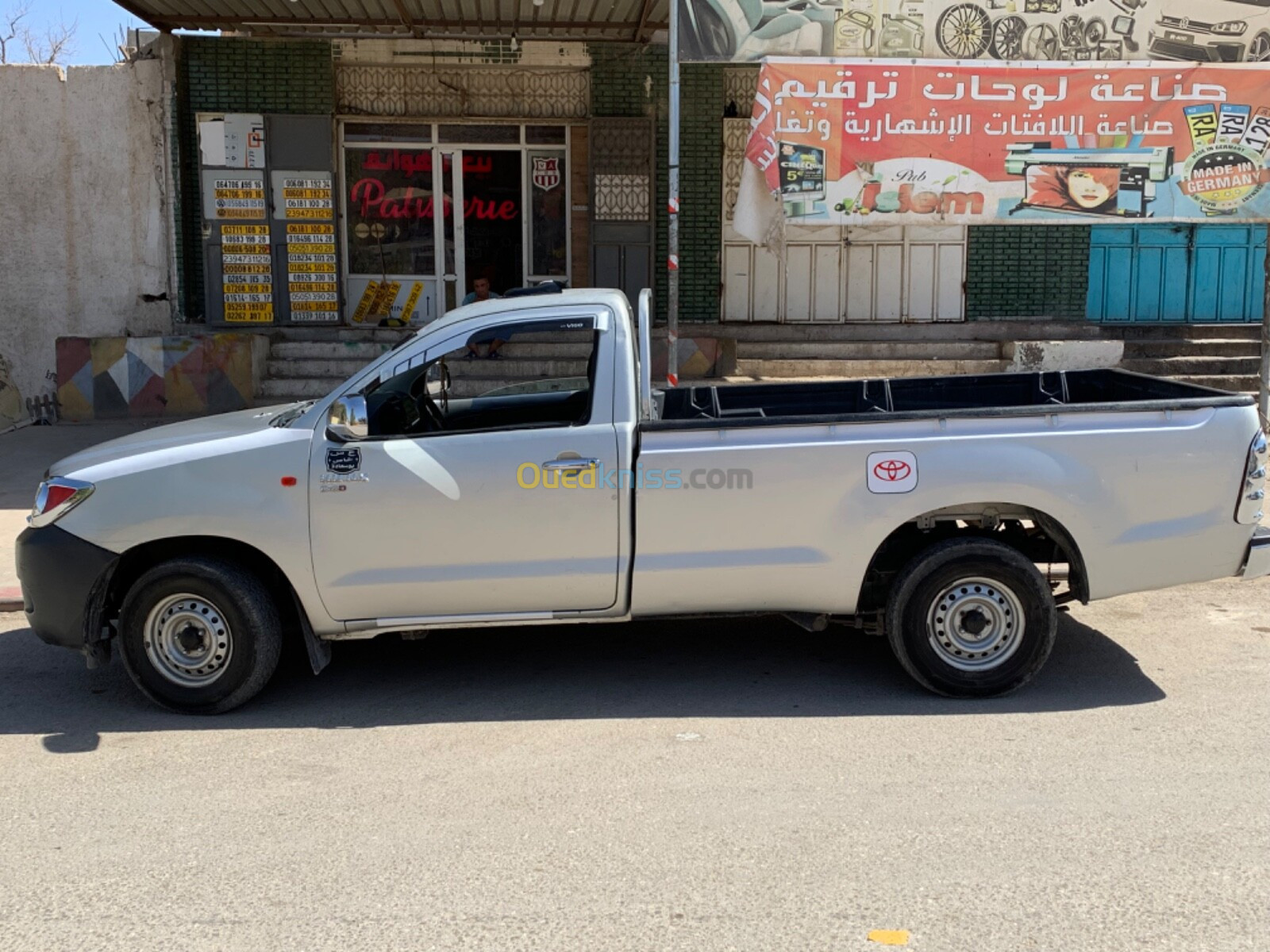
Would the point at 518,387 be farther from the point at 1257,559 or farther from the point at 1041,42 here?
the point at 1041,42

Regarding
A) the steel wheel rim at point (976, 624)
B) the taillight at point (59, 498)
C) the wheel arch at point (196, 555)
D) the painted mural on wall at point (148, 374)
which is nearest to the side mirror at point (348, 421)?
the wheel arch at point (196, 555)

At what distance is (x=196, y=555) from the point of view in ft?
18.3

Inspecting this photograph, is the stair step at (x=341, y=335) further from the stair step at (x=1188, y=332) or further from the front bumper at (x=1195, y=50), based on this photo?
the stair step at (x=1188, y=332)

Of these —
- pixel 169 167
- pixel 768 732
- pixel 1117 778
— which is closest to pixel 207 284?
pixel 169 167

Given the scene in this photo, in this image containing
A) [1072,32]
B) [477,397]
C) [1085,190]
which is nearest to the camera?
[477,397]

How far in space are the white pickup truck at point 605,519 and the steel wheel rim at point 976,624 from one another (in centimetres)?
1

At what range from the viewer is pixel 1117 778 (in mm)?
4746

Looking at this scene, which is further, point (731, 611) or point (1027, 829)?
point (731, 611)

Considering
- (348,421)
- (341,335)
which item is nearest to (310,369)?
(341,335)

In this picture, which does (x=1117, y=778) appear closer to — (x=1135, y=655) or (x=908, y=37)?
(x=1135, y=655)

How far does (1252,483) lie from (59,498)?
214 inches

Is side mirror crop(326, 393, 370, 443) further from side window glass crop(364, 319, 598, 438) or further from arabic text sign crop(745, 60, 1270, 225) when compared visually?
arabic text sign crop(745, 60, 1270, 225)

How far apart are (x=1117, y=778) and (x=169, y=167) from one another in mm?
12621

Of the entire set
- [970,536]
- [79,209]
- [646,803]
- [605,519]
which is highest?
[79,209]
